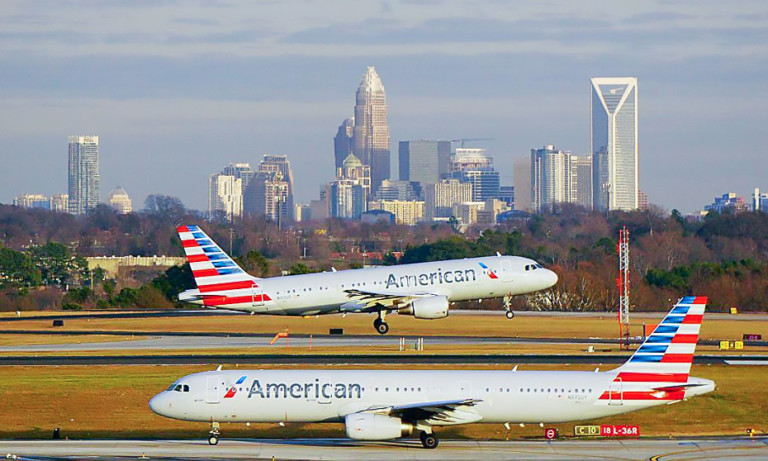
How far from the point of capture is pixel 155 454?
51906 mm

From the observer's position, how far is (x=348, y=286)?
83.5 meters

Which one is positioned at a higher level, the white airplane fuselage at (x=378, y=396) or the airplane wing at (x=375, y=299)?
the airplane wing at (x=375, y=299)

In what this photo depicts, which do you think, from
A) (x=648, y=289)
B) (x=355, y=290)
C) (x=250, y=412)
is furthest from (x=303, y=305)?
(x=648, y=289)

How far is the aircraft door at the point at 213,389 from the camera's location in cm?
5391

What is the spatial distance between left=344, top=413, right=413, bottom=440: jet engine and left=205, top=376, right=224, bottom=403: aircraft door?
573 cm

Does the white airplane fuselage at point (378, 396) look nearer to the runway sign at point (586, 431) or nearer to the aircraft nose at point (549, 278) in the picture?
the runway sign at point (586, 431)

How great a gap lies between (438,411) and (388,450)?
276 centimetres

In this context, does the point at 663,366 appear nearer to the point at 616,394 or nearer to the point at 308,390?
the point at 616,394

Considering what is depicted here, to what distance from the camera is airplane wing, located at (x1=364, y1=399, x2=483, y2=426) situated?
53175 mm

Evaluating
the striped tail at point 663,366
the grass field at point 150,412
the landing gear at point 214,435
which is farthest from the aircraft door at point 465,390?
the landing gear at point 214,435

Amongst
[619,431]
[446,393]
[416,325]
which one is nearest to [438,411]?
[446,393]

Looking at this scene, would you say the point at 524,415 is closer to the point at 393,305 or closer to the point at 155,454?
the point at 155,454

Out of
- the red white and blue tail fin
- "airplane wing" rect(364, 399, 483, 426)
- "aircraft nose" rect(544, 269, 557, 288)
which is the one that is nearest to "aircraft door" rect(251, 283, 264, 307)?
the red white and blue tail fin

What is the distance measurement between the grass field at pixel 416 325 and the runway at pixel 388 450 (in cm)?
4178
